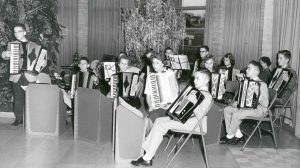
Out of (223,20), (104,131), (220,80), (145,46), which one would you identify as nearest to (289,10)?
(220,80)

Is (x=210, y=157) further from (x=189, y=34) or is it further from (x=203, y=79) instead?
(x=189, y=34)

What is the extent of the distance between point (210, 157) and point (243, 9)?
17.4 feet

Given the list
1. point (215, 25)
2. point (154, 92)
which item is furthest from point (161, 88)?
point (215, 25)

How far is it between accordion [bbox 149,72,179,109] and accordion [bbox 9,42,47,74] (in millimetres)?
1800

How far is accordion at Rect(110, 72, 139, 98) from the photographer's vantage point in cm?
515

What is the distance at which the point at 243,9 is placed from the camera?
30.3 feet

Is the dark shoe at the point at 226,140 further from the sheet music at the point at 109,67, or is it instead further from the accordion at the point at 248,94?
the sheet music at the point at 109,67

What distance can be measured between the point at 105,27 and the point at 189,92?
7232mm

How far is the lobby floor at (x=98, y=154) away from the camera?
456 cm

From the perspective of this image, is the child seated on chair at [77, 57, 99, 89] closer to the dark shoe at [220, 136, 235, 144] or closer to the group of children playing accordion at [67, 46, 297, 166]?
the group of children playing accordion at [67, 46, 297, 166]

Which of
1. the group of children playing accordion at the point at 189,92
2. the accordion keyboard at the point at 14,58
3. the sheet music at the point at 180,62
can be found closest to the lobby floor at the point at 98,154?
the group of children playing accordion at the point at 189,92

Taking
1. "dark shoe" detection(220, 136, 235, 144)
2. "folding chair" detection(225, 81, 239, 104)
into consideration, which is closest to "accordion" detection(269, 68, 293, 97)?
"folding chair" detection(225, 81, 239, 104)

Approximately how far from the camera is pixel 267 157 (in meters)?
5.03

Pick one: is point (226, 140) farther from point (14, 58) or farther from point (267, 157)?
point (14, 58)
